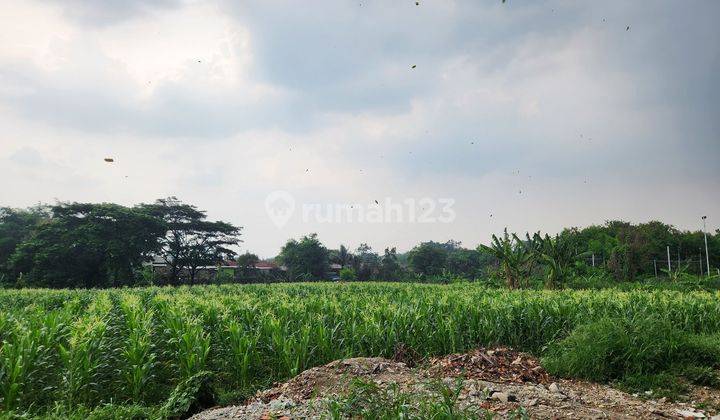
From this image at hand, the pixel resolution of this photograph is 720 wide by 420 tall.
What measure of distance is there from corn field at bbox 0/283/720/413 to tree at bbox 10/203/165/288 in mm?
28401

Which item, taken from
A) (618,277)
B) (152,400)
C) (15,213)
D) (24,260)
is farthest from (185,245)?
(152,400)

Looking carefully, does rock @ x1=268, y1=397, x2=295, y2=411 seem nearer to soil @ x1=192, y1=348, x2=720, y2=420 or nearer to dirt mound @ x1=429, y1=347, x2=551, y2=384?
soil @ x1=192, y1=348, x2=720, y2=420

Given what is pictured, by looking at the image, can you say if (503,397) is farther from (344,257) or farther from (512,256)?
(344,257)

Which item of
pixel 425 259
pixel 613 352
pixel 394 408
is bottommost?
pixel 613 352

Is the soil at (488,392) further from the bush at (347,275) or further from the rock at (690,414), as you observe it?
the bush at (347,275)

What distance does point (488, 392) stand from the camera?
5.45m

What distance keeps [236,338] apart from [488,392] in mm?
4146

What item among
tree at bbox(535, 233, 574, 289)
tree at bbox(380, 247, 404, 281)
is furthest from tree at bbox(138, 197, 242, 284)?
tree at bbox(535, 233, 574, 289)

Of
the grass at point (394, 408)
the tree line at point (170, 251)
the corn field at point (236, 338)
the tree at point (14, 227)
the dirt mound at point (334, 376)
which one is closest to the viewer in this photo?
the grass at point (394, 408)

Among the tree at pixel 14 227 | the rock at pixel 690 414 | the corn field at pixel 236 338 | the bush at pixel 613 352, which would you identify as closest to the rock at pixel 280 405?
the corn field at pixel 236 338

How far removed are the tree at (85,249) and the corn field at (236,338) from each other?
28401 millimetres

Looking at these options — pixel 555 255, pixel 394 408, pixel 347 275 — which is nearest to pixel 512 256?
pixel 555 255

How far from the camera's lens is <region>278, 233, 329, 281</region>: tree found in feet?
170

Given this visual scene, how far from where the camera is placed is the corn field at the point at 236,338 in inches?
237
